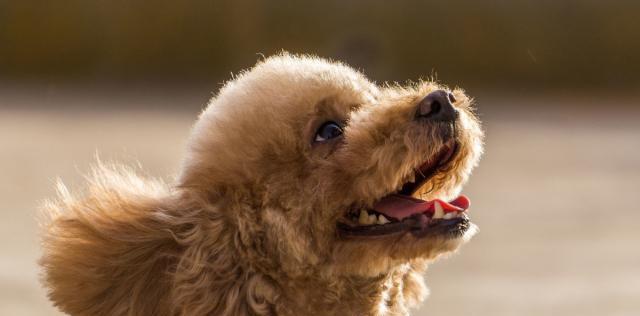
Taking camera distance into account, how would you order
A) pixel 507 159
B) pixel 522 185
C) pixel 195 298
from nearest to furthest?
pixel 195 298 < pixel 522 185 < pixel 507 159

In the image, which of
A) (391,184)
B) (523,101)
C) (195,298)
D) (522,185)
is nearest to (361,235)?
(391,184)

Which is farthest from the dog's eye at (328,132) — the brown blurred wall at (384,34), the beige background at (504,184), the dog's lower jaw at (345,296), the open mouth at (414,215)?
the brown blurred wall at (384,34)

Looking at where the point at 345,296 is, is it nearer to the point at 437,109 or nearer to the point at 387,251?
the point at 387,251

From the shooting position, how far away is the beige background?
505 centimetres

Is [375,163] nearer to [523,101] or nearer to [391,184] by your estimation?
[391,184]

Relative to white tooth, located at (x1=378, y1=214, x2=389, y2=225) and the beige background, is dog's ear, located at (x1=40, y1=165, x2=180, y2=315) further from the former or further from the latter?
the beige background

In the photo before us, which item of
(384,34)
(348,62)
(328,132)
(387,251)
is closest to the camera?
(387,251)

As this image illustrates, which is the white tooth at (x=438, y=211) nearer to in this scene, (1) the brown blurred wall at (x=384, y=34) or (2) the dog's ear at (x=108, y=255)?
(2) the dog's ear at (x=108, y=255)

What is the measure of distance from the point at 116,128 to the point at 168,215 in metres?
5.95

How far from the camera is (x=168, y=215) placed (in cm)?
263

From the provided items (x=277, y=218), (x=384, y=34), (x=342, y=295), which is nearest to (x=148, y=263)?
(x=277, y=218)

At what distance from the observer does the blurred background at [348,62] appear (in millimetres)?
8109

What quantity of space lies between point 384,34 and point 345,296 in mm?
7952

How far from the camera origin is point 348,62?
9.79m
